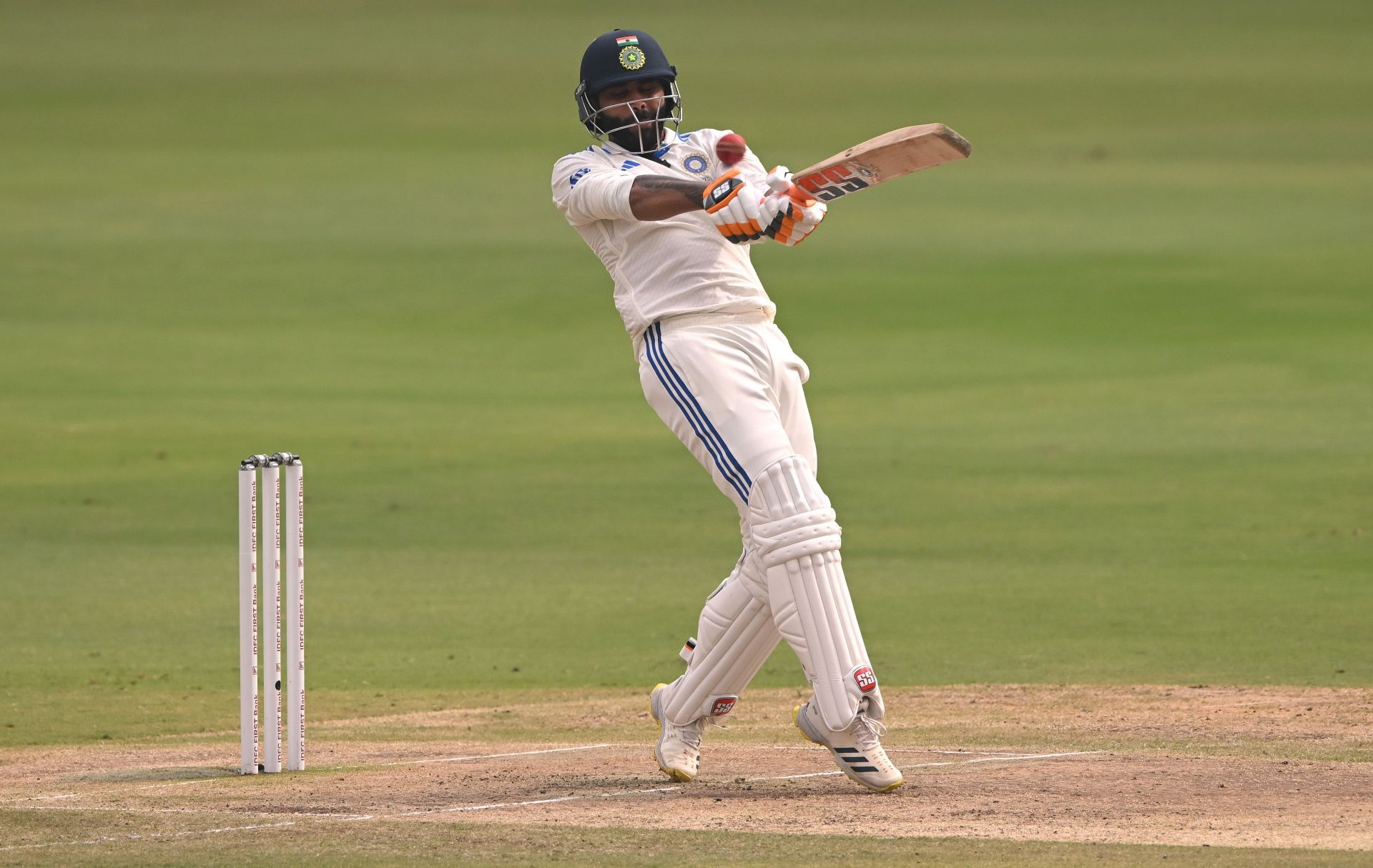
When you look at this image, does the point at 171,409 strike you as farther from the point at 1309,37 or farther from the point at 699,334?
the point at 1309,37

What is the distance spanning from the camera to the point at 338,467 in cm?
1908

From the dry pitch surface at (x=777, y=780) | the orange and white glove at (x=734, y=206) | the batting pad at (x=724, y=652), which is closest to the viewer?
the dry pitch surface at (x=777, y=780)

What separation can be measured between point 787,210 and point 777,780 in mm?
1850

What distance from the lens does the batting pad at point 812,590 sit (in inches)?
253

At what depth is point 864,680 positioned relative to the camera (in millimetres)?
6438

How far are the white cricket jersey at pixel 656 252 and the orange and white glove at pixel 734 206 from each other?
36 cm

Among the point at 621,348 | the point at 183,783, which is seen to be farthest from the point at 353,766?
the point at 621,348

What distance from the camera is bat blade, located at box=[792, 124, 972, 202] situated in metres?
6.25

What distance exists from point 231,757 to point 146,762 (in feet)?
0.98

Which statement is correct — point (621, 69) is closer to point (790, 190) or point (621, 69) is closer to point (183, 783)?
point (790, 190)

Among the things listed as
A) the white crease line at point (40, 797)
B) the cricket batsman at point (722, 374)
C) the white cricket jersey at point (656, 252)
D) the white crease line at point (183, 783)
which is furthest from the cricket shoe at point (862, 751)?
the white crease line at point (40, 797)

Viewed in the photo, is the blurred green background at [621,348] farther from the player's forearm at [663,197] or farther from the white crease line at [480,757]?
the player's forearm at [663,197]

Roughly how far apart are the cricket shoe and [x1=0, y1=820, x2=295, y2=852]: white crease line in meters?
1.61

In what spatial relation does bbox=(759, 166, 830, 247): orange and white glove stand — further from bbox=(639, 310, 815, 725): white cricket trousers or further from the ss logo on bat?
bbox=(639, 310, 815, 725): white cricket trousers
